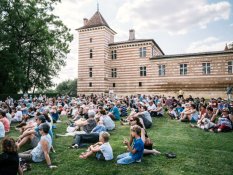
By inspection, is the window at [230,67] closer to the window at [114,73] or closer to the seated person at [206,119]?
the window at [114,73]

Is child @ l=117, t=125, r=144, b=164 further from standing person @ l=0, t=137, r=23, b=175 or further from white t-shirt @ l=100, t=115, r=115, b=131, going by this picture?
white t-shirt @ l=100, t=115, r=115, b=131

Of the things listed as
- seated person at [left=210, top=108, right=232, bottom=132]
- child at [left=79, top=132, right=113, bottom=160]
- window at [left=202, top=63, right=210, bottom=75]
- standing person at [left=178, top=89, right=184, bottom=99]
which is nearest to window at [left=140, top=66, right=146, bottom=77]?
standing person at [left=178, top=89, right=184, bottom=99]

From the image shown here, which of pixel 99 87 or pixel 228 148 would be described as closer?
pixel 228 148

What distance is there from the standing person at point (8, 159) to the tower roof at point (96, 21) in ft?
124

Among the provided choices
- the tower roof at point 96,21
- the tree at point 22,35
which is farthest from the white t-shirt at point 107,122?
the tower roof at point 96,21

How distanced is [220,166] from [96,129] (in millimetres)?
5207

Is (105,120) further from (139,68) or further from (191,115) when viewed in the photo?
(139,68)

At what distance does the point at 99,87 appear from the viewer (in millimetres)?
40031

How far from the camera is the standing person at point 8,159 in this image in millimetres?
4652

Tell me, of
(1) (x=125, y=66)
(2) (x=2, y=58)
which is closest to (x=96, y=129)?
(2) (x=2, y=58)

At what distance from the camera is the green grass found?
260 inches

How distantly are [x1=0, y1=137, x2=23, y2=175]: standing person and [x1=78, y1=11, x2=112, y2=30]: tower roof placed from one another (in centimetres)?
3790

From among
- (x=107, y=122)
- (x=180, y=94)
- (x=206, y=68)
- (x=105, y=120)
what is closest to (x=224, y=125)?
(x=107, y=122)

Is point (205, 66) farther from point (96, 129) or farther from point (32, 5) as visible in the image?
point (96, 129)
